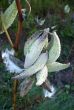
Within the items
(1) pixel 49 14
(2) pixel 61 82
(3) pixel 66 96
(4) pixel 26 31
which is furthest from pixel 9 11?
(1) pixel 49 14

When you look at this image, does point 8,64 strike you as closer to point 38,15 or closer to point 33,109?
point 33,109

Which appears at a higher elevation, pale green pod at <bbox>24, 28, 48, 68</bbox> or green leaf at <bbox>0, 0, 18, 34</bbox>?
green leaf at <bbox>0, 0, 18, 34</bbox>

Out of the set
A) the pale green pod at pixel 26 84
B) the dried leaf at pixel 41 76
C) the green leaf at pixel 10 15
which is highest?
the green leaf at pixel 10 15

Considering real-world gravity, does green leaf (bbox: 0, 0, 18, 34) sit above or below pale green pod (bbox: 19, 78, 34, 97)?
above

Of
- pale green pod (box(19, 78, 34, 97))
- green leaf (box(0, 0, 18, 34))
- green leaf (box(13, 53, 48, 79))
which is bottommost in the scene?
pale green pod (box(19, 78, 34, 97))
